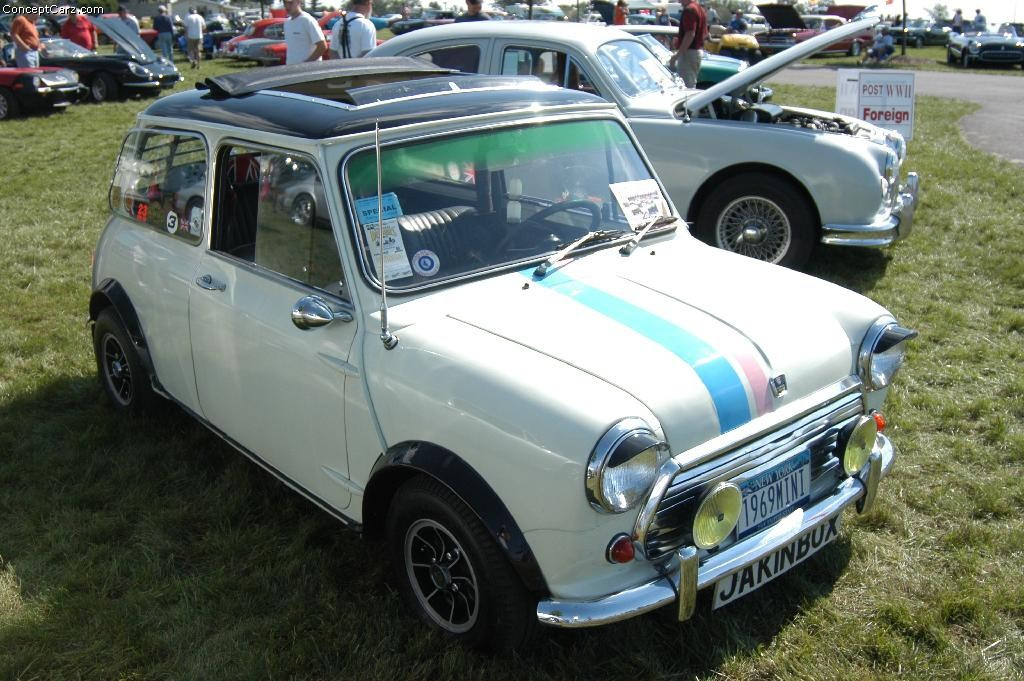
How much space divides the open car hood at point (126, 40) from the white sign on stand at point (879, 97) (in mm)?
12878

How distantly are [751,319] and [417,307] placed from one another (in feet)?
3.64

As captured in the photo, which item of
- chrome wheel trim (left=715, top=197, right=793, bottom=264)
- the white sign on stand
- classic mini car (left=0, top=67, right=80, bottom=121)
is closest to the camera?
chrome wheel trim (left=715, top=197, right=793, bottom=264)

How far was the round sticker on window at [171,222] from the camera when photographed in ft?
13.7

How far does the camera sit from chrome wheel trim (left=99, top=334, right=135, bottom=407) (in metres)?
4.75

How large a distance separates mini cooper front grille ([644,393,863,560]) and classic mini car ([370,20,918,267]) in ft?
12.1

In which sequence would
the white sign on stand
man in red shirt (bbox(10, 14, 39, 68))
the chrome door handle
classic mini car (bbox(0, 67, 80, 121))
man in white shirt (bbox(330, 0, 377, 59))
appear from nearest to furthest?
1. the chrome door handle
2. man in white shirt (bbox(330, 0, 377, 59))
3. the white sign on stand
4. classic mini car (bbox(0, 67, 80, 121))
5. man in red shirt (bbox(10, 14, 39, 68))

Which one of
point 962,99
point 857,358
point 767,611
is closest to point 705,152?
point 857,358

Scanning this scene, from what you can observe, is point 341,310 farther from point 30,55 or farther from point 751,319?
point 30,55

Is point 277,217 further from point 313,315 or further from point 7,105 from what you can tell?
point 7,105

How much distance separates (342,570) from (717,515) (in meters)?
1.55

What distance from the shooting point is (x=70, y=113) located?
50.9 feet

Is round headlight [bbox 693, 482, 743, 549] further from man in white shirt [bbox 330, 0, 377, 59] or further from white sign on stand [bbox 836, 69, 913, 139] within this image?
white sign on stand [bbox 836, 69, 913, 139]

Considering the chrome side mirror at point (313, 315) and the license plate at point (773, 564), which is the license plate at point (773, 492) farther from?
the chrome side mirror at point (313, 315)

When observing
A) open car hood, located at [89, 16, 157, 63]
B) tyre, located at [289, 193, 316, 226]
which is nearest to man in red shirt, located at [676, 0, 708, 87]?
tyre, located at [289, 193, 316, 226]
